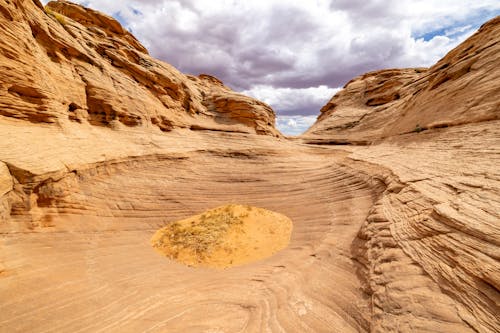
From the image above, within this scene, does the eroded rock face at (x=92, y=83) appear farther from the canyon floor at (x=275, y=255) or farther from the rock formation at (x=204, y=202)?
the canyon floor at (x=275, y=255)

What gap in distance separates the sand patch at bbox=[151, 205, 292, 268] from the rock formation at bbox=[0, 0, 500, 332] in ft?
1.63

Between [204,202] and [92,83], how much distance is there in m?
8.18

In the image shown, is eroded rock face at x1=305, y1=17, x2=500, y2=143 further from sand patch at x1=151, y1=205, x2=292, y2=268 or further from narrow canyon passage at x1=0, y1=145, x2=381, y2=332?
sand patch at x1=151, y1=205, x2=292, y2=268

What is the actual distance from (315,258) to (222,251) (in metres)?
3.41

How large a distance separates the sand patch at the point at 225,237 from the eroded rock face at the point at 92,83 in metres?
6.59

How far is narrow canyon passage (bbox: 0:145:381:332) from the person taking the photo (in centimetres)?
388

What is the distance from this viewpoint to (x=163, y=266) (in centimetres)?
652

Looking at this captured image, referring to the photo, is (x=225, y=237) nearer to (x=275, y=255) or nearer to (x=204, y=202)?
(x=275, y=255)

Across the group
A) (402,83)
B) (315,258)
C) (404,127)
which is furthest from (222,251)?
(402,83)

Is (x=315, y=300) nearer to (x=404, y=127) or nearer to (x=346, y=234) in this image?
(x=346, y=234)

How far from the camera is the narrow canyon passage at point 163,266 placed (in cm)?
388

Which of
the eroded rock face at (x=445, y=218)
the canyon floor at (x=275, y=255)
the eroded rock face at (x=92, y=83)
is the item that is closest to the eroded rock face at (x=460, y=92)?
the eroded rock face at (x=445, y=218)

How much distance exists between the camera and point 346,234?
6.50m

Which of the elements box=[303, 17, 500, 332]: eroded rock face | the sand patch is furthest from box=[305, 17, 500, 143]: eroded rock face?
the sand patch
